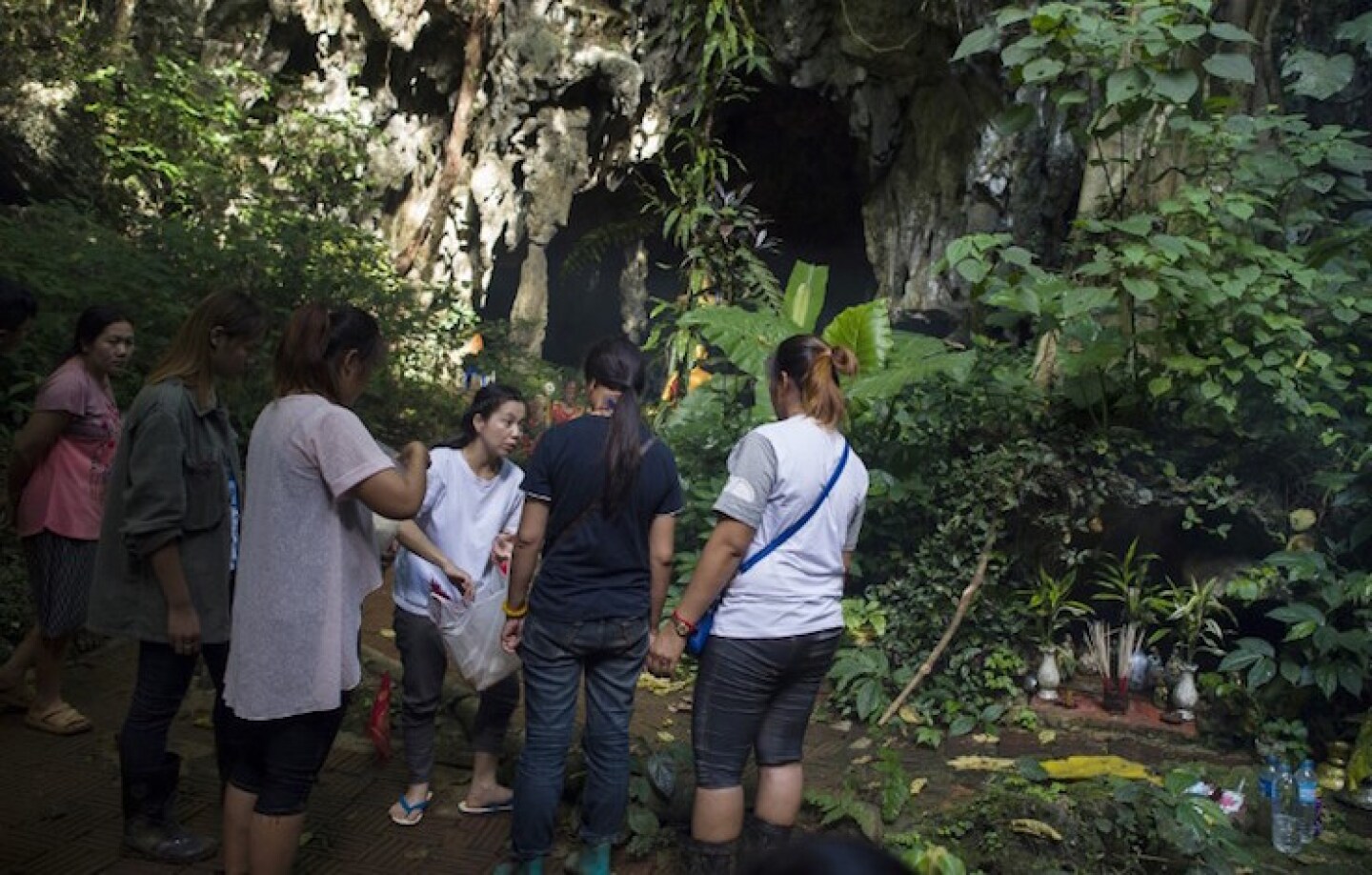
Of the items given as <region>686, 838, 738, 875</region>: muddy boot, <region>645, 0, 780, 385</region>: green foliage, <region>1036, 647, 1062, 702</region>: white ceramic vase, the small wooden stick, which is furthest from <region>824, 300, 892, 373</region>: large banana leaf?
<region>686, 838, 738, 875</region>: muddy boot

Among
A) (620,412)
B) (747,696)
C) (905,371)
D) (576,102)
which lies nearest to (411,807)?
(747,696)

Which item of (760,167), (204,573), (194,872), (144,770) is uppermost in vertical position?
(760,167)

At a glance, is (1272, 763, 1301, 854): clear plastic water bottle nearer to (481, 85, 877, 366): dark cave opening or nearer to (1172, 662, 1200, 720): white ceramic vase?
(1172, 662, 1200, 720): white ceramic vase

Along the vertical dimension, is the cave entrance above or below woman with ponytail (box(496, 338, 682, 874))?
above

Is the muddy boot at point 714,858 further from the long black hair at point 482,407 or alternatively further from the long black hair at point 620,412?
the long black hair at point 482,407

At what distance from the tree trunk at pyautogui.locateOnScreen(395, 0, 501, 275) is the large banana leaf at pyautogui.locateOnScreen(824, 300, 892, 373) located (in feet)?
24.4

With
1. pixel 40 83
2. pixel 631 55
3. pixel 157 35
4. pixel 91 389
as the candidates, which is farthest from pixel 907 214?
pixel 91 389

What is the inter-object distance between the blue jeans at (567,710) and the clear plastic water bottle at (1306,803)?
2.87 meters

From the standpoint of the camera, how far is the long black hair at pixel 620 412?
2.89 metres

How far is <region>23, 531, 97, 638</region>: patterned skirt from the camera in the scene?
12.0 ft

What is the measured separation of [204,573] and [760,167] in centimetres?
1320

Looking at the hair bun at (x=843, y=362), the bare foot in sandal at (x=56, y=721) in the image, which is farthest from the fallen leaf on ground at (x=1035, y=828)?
the bare foot in sandal at (x=56, y=721)

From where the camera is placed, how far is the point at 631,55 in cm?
1307

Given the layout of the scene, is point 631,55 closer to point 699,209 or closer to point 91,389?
point 699,209
